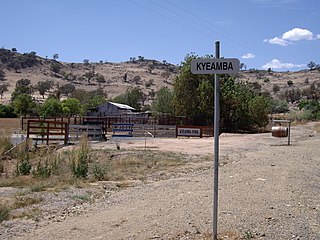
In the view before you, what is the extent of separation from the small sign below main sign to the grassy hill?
122 m

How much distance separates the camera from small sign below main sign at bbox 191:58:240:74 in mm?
6802

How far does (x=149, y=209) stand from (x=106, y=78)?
509 ft

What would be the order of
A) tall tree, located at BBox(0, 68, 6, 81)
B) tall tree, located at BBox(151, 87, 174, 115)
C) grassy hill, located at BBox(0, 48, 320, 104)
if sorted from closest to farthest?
1. tall tree, located at BBox(151, 87, 174, 115)
2. tall tree, located at BBox(0, 68, 6, 81)
3. grassy hill, located at BBox(0, 48, 320, 104)

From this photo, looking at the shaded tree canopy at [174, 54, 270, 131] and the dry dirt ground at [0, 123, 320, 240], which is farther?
the shaded tree canopy at [174, 54, 270, 131]

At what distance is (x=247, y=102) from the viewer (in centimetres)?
6175

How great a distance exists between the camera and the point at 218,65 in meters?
6.87

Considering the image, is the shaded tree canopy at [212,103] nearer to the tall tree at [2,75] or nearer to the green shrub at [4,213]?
the green shrub at [4,213]

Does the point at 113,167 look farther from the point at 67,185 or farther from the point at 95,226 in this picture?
the point at 95,226

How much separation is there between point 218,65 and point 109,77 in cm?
16008

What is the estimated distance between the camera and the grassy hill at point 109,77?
142500 millimetres

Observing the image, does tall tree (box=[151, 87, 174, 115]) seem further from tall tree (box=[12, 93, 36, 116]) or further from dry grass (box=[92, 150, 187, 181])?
dry grass (box=[92, 150, 187, 181])

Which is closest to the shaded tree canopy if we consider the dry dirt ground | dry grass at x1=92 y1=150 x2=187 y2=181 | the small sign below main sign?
dry grass at x1=92 y1=150 x2=187 y2=181

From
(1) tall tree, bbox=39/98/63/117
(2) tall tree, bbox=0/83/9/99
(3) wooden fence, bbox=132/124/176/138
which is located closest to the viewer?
(3) wooden fence, bbox=132/124/176/138

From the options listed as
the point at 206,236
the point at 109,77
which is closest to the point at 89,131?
the point at 206,236
